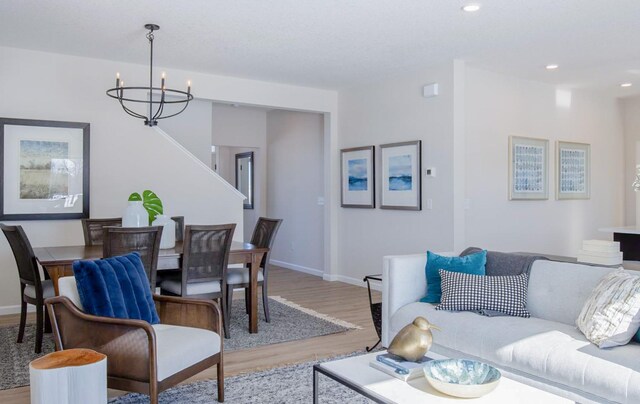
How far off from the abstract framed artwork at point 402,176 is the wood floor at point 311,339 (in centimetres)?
113

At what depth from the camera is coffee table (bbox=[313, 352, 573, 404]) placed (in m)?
1.87

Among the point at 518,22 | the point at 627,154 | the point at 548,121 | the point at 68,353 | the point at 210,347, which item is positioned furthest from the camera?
the point at 627,154

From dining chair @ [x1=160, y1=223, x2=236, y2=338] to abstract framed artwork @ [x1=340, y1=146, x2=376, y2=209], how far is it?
8.91 feet

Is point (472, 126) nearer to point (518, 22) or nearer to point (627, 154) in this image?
point (518, 22)

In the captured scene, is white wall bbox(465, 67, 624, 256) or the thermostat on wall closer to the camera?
the thermostat on wall

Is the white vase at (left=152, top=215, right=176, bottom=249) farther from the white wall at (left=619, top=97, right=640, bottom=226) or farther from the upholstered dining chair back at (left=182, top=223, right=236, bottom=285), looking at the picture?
the white wall at (left=619, top=97, right=640, bottom=226)

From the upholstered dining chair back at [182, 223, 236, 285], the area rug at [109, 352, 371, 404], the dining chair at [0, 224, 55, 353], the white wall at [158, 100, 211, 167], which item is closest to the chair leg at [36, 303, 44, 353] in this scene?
the dining chair at [0, 224, 55, 353]

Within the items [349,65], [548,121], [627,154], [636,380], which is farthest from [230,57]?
[627,154]

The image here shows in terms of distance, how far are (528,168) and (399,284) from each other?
11.4ft

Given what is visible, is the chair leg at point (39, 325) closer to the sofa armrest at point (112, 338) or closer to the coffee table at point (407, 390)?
the sofa armrest at point (112, 338)

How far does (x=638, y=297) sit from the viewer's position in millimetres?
2393

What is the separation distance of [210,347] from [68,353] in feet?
2.20

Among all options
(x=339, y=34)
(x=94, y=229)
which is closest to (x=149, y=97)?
(x=94, y=229)

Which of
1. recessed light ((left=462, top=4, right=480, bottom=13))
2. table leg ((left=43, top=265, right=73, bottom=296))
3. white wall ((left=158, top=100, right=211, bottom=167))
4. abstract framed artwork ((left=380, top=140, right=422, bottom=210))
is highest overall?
recessed light ((left=462, top=4, right=480, bottom=13))
